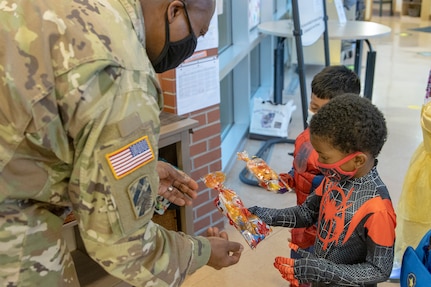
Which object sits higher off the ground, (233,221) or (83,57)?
(83,57)

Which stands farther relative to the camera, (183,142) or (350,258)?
(183,142)

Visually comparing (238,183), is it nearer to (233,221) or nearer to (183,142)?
(183,142)

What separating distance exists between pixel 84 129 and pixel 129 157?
10 cm

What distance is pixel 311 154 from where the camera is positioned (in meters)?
2.07

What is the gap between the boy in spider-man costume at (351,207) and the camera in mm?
1435

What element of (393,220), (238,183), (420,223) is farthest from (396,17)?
(393,220)

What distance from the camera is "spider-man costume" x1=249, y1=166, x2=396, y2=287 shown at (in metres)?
1.43

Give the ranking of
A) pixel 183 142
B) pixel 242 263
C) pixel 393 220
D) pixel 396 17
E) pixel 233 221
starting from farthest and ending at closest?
pixel 396 17 < pixel 242 263 < pixel 183 142 < pixel 233 221 < pixel 393 220

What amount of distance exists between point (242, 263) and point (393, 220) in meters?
1.34

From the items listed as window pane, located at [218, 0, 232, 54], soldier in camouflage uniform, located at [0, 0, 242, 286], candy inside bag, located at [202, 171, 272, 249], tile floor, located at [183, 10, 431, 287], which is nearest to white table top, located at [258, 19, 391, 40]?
window pane, located at [218, 0, 232, 54]

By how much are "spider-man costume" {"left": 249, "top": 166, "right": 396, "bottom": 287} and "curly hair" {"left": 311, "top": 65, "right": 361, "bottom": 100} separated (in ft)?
2.01

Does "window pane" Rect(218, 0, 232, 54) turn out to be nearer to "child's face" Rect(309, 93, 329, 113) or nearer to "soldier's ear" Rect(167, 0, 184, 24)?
"child's face" Rect(309, 93, 329, 113)

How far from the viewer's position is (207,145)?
2.79 metres

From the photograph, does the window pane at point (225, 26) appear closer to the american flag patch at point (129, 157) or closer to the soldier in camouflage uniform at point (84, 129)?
the soldier in camouflage uniform at point (84, 129)
